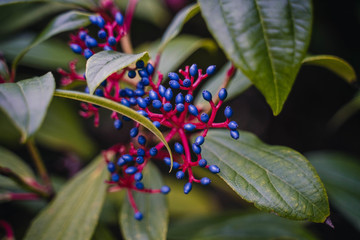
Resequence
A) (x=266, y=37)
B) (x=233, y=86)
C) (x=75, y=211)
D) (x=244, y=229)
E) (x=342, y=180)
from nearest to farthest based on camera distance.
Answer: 1. (x=266, y=37)
2. (x=75, y=211)
3. (x=233, y=86)
4. (x=244, y=229)
5. (x=342, y=180)

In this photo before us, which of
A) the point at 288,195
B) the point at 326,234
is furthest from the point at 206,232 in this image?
the point at 326,234

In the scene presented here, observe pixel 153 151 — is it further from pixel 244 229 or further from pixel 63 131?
pixel 63 131

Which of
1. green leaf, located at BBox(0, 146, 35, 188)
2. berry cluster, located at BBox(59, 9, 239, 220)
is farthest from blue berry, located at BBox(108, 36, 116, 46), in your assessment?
green leaf, located at BBox(0, 146, 35, 188)

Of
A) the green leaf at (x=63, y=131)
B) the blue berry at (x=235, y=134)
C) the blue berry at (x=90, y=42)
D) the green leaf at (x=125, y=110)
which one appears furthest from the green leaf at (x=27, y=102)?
the green leaf at (x=63, y=131)

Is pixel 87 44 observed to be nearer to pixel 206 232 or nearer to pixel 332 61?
pixel 332 61

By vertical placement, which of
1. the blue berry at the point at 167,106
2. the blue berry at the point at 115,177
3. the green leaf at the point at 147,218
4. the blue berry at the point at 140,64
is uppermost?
the blue berry at the point at 140,64

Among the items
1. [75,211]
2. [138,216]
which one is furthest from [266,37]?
[75,211]

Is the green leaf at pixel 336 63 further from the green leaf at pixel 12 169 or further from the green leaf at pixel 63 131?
the green leaf at pixel 63 131
